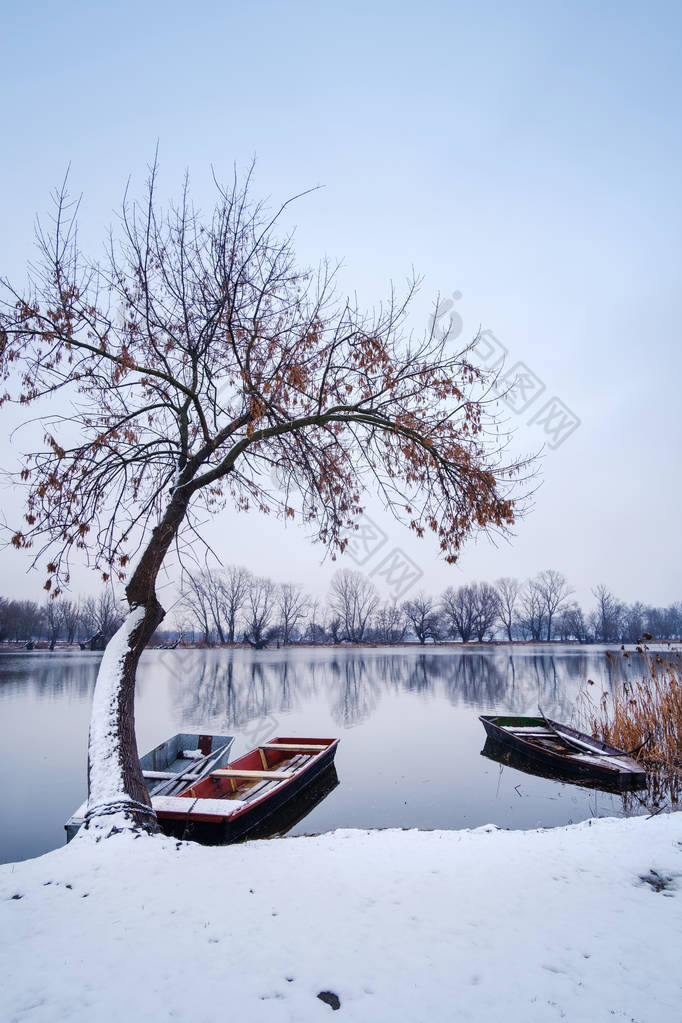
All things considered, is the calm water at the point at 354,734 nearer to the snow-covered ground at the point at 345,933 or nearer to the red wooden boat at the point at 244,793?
the red wooden boat at the point at 244,793

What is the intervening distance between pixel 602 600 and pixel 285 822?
357ft

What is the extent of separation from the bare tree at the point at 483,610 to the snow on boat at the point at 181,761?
278 ft

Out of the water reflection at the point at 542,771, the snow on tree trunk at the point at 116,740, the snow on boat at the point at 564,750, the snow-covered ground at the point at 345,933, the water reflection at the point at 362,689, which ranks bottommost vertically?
the water reflection at the point at 362,689

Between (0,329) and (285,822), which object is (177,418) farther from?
(285,822)

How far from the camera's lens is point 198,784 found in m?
8.64

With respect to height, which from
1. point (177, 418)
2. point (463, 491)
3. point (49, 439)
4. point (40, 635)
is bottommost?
point (40, 635)

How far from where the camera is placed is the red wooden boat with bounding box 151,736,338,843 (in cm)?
735

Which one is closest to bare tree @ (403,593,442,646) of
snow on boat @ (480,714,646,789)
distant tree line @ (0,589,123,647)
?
distant tree line @ (0,589,123,647)

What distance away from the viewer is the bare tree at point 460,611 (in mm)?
91875

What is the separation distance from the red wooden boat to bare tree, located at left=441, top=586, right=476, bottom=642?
272 feet

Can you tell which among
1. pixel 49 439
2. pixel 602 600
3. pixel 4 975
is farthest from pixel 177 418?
pixel 602 600

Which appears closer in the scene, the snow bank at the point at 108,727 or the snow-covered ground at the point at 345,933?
the snow-covered ground at the point at 345,933

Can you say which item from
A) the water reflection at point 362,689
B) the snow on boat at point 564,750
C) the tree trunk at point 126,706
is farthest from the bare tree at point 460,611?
the tree trunk at point 126,706

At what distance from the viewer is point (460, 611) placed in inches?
3728
